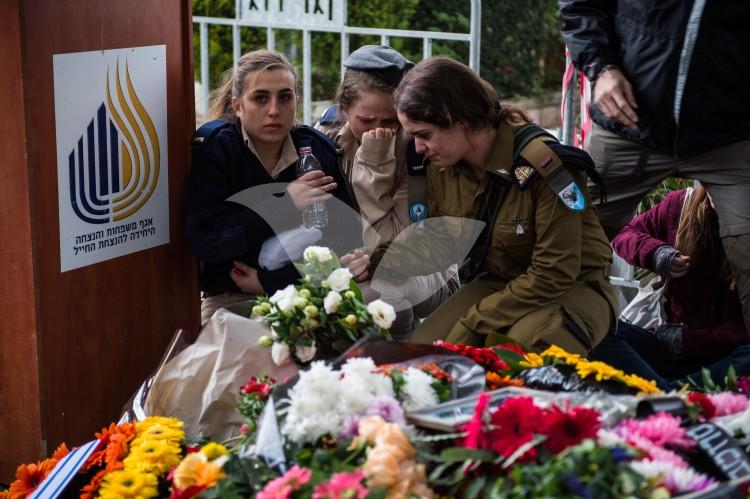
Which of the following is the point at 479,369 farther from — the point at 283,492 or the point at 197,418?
the point at 197,418

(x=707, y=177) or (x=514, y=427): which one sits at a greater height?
(x=707, y=177)

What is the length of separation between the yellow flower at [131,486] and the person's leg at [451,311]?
141 centimetres

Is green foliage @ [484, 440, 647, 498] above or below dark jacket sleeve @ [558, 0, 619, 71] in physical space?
below

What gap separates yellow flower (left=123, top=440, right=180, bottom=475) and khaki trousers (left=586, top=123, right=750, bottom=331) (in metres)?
2.10

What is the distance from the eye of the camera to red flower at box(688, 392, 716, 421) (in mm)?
2070

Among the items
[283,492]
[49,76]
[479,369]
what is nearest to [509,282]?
[479,369]

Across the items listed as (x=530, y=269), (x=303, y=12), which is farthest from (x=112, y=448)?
(x=303, y=12)

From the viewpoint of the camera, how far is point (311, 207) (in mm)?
3668

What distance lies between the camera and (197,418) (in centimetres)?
275

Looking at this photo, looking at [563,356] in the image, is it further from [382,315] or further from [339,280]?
[339,280]

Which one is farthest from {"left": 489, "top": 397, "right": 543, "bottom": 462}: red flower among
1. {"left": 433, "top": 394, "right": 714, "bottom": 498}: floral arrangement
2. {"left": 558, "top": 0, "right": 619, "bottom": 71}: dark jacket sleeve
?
{"left": 558, "top": 0, "right": 619, "bottom": 71}: dark jacket sleeve

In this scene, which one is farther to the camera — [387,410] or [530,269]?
[530,269]

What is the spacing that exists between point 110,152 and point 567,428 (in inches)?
79.7

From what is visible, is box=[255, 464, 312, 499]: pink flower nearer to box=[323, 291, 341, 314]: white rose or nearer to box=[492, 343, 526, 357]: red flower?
box=[323, 291, 341, 314]: white rose
